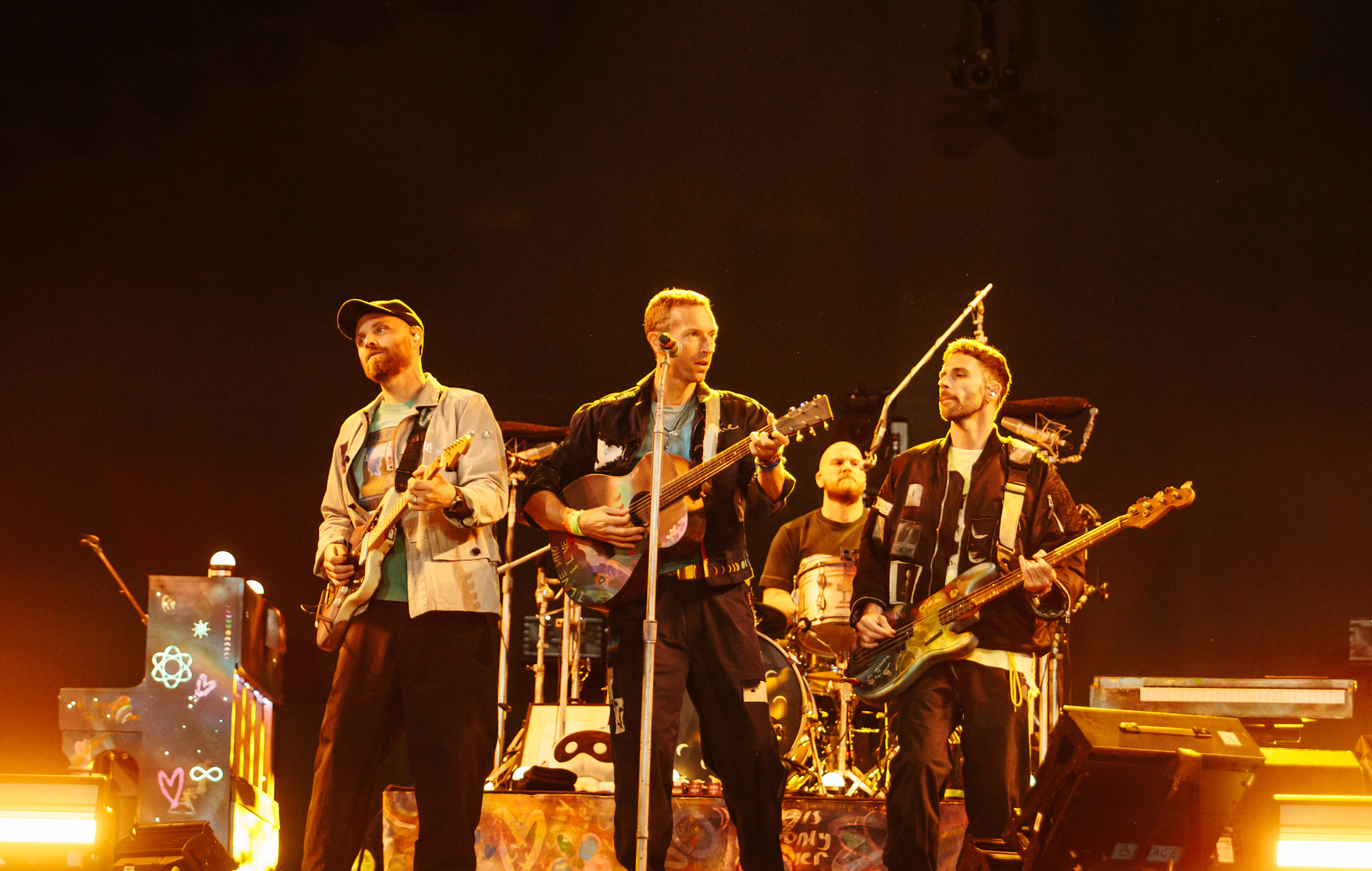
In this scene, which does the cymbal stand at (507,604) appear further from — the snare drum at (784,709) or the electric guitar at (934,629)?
the electric guitar at (934,629)

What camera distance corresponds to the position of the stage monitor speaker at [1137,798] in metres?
3.50

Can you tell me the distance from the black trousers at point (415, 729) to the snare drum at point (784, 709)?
2321mm

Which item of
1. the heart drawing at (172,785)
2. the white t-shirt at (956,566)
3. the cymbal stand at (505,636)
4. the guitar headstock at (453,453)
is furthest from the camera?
the cymbal stand at (505,636)

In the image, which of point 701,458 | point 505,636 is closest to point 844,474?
point 505,636

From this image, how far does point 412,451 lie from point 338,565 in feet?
1.49

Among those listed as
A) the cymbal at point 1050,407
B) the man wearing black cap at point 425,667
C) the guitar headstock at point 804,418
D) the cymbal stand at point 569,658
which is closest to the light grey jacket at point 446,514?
the man wearing black cap at point 425,667

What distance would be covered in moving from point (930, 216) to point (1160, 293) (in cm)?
160

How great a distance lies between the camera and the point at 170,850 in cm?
379

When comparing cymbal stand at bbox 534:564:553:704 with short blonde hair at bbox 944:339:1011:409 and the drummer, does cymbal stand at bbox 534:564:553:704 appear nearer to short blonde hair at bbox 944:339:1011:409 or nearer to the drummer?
the drummer

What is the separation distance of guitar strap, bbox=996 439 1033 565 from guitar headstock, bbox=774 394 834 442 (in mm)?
791

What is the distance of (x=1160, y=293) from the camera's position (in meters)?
7.84

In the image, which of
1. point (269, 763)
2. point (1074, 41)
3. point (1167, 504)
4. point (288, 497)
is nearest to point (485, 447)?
point (1167, 504)

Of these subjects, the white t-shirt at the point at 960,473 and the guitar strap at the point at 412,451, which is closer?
the guitar strap at the point at 412,451

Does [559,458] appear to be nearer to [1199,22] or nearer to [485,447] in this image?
[485,447]
